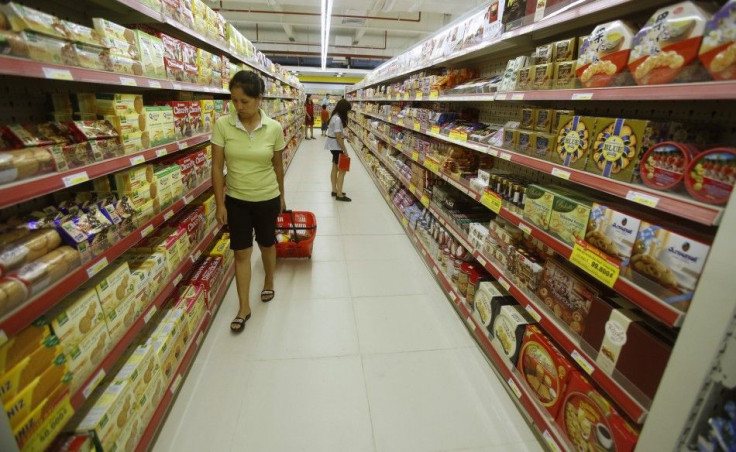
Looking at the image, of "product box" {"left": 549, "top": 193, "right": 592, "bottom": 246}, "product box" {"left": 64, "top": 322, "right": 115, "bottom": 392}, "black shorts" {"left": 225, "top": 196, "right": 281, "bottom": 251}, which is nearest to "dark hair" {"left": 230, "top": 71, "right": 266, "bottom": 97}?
"black shorts" {"left": 225, "top": 196, "right": 281, "bottom": 251}

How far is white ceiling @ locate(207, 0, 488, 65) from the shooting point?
7.41 metres

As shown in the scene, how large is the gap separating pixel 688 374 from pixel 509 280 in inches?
40.8

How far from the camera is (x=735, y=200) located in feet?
2.98

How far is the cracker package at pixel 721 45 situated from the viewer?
0.96 metres

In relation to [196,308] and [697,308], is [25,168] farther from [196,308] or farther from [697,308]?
[697,308]

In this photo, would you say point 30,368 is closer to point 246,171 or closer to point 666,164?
point 246,171

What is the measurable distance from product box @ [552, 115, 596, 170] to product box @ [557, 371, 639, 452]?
3.21 ft

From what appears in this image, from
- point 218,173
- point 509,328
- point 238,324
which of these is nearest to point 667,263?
point 509,328

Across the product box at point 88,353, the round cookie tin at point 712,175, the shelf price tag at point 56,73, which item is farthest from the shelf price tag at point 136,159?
the round cookie tin at point 712,175

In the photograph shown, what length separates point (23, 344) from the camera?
1055 millimetres

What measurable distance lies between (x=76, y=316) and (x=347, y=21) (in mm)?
10008

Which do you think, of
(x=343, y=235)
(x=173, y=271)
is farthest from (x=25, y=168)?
(x=343, y=235)

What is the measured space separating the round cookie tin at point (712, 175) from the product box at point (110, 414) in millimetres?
2196

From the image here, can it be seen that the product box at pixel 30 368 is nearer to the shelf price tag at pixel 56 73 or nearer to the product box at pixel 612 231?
the shelf price tag at pixel 56 73
